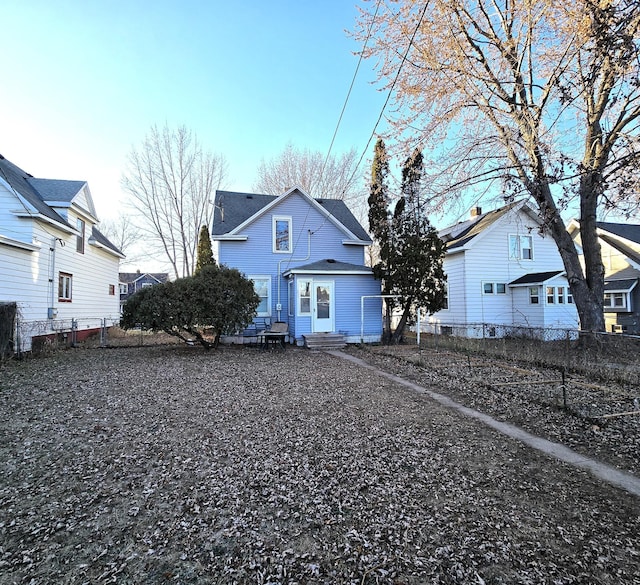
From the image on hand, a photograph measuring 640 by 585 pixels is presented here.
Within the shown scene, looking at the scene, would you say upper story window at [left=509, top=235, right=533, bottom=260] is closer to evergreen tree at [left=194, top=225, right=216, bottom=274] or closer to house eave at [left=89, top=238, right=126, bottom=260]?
evergreen tree at [left=194, top=225, right=216, bottom=274]

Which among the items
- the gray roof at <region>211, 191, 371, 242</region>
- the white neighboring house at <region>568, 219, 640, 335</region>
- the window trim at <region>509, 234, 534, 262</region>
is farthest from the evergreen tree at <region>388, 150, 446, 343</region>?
the white neighboring house at <region>568, 219, 640, 335</region>

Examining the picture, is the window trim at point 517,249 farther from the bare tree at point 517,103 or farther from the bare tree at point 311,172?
the bare tree at point 311,172

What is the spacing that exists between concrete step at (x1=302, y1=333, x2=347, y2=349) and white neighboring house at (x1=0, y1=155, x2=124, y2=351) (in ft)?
29.5

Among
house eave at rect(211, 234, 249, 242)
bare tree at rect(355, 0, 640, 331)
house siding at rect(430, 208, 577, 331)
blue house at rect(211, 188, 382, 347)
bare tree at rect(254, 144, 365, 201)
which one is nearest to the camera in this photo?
bare tree at rect(355, 0, 640, 331)

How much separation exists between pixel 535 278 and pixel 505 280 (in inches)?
52.6

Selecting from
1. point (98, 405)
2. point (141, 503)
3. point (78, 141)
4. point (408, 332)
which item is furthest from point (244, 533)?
point (408, 332)

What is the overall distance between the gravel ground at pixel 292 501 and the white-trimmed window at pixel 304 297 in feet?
28.9

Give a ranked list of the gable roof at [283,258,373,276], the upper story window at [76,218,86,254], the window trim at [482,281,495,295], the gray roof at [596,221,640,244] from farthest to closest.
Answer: the gray roof at [596,221,640,244] → the window trim at [482,281,495,295] → the upper story window at [76,218,86,254] → the gable roof at [283,258,373,276]

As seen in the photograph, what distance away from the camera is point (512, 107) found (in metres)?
11.0

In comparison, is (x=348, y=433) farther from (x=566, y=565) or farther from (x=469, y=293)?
(x=469, y=293)

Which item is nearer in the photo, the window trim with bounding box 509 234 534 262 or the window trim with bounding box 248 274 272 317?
the window trim with bounding box 248 274 272 317

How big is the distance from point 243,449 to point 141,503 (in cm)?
130

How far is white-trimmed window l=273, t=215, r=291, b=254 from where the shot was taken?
16.1 metres

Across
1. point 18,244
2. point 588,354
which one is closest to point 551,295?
point 588,354
